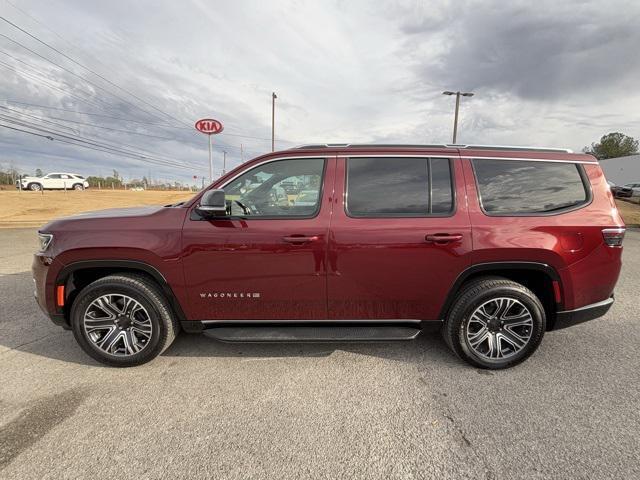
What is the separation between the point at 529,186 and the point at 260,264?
7.95ft

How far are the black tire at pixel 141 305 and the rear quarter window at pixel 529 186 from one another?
2938 mm

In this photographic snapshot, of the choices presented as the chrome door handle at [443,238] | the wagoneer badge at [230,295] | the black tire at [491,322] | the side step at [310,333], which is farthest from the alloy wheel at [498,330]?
the wagoneer badge at [230,295]

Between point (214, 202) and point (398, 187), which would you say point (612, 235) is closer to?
point (398, 187)

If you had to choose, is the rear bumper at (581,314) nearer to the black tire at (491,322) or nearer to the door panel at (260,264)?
the black tire at (491,322)

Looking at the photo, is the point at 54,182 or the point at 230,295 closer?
the point at 230,295

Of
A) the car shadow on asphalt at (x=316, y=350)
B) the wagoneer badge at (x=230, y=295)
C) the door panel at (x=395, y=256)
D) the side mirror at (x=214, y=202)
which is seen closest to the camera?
the side mirror at (x=214, y=202)

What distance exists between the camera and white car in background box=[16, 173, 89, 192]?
31.2 meters

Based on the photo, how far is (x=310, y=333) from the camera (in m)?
2.88

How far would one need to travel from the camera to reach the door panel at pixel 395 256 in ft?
8.97

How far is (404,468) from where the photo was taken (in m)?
1.91

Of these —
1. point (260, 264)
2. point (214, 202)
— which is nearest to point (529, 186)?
point (260, 264)

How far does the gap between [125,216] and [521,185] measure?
3.48 m

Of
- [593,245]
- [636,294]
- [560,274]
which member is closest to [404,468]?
[560,274]

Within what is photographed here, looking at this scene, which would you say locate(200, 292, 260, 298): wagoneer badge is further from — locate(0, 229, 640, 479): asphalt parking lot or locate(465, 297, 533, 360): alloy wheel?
locate(465, 297, 533, 360): alloy wheel
